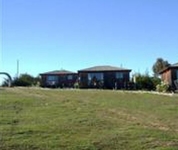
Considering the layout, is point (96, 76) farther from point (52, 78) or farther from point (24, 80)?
point (24, 80)

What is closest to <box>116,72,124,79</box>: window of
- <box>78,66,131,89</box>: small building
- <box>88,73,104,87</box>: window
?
<box>78,66,131,89</box>: small building

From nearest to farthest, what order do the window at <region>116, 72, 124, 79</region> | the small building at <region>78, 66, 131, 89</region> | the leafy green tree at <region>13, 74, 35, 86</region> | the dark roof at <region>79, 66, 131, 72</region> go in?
1. the small building at <region>78, 66, 131, 89</region>
2. the window at <region>116, 72, 124, 79</region>
3. the leafy green tree at <region>13, 74, 35, 86</region>
4. the dark roof at <region>79, 66, 131, 72</region>

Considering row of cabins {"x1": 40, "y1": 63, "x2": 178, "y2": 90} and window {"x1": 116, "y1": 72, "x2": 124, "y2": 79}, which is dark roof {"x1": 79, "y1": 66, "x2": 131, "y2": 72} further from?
window {"x1": 116, "y1": 72, "x2": 124, "y2": 79}

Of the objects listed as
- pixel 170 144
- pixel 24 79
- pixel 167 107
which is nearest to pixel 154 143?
pixel 170 144

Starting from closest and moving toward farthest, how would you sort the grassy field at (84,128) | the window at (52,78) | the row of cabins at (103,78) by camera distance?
the grassy field at (84,128) → the row of cabins at (103,78) → the window at (52,78)

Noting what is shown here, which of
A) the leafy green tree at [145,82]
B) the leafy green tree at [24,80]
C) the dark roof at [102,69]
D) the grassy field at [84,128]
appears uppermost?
the dark roof at [102,69]

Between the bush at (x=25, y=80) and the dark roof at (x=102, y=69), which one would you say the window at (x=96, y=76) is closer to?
the dark roof at (x=102, y=69)

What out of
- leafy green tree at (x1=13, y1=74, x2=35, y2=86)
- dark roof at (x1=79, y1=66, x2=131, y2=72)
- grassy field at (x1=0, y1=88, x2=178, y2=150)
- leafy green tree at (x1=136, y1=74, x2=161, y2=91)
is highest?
dark roof at (x1=79, y1=66, x2=131, y2=72)

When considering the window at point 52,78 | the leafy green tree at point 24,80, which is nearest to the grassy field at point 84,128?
the leafy green tree at point 24,80

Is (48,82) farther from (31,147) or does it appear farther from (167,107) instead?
(31,147)

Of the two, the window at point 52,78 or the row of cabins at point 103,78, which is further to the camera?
the window at point 52,78

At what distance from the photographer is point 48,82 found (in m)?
75.9

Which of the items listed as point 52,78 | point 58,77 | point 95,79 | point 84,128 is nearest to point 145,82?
point 95,79

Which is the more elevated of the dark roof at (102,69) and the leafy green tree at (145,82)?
the dark roof at (102,69)
